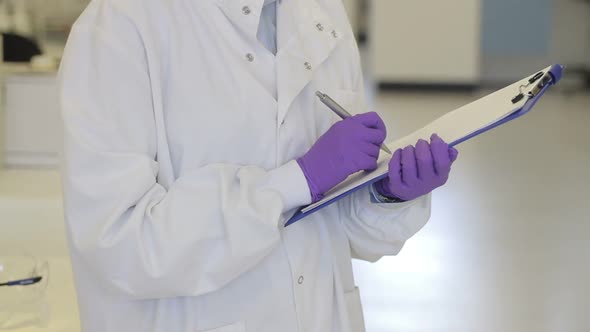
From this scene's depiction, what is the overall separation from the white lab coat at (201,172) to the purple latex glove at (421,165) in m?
0.11

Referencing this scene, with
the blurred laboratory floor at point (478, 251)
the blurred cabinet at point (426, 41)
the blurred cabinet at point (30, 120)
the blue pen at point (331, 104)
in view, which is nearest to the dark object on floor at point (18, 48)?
the blurred cabinet at point (30, 120)

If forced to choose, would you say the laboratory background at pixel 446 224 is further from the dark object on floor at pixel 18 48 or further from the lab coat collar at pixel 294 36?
the lab coat collar at pixel 294 36

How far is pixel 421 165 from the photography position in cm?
93

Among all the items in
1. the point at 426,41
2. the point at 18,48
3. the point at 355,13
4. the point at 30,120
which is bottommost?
the point at 30,120

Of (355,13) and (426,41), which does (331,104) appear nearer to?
(426,41)

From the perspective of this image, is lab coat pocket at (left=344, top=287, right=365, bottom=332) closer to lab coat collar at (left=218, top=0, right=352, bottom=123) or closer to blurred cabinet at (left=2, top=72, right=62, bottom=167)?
lab coat collar at (left=218, top=0, right=352, bottom=123)

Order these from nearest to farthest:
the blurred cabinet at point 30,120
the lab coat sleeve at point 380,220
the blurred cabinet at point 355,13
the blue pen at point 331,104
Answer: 1. the blue pen at point 331,104
2. the lab coat sleeve at point 380,220
3. the blurred cabinet at point 30,120
4. the blurred cabinet at point 355,13

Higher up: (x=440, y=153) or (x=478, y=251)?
(x=440, y=153)

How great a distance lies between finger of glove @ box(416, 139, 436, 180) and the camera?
929mm

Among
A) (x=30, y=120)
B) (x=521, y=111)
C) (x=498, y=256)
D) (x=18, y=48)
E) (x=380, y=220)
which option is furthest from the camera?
(x=18, y=48)

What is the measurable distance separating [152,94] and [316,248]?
31 centimetres

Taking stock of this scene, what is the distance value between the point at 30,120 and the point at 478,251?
5.98ft

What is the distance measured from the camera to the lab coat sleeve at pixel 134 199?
87cm

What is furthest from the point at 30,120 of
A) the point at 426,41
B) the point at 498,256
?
the point at 426,41
